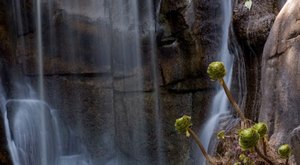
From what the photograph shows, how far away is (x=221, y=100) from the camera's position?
20.8 ft

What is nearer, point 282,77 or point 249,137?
point 249,137

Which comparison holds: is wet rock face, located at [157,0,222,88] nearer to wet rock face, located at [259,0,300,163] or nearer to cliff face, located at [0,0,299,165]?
cliff face, located at [0,0,299,165]

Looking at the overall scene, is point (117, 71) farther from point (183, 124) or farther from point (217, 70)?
point (217, 70)

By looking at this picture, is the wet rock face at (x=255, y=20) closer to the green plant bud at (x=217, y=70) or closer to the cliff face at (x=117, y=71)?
the cliff face at (x=117, y=71)

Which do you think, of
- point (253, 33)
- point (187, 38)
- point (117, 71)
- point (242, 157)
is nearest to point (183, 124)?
point (242, 157)

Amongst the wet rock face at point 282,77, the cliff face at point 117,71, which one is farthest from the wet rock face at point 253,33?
the wet rock face at point 282,77

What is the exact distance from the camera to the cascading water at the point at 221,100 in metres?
6.03

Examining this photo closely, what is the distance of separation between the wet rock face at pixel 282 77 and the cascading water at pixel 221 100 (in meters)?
2.11

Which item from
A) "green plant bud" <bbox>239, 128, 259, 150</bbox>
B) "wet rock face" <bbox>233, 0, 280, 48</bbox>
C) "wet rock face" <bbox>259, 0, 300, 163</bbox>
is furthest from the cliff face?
"green plant bud" <bbox>239, 128, 259, 150</bbox>

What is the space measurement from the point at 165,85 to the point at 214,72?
184 inches

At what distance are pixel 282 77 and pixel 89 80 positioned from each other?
15.3 feet

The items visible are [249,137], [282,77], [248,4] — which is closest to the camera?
[249,137]

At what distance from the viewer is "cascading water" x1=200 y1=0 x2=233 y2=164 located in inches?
237

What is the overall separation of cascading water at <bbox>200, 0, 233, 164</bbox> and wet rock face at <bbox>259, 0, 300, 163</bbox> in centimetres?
211
